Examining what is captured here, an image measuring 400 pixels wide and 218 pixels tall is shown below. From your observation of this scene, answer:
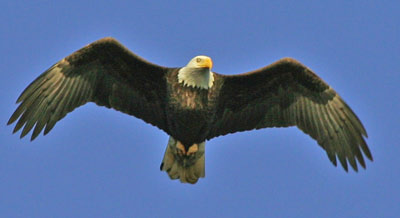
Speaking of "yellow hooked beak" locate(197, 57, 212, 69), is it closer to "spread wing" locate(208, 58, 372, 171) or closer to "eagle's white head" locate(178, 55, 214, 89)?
"eagle's white head" locate(178, 55, 214, 89)

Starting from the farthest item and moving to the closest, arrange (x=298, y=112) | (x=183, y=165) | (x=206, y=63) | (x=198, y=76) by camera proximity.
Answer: (x=183, y=165) < (x=298, y=112) < (x=198, y=76) < (x=206, y=63)

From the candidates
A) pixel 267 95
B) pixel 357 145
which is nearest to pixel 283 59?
pixel 267 95

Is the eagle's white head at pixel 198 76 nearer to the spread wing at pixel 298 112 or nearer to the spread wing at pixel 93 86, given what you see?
the spread wing at pixel 93 86

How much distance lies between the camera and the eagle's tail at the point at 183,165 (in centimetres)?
1586

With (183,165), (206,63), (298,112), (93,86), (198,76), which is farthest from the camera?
(183,165)

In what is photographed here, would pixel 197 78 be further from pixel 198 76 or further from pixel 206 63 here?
pixel 206 63

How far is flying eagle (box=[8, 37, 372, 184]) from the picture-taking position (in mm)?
15102

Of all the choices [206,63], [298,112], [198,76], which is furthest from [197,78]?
[298,112]

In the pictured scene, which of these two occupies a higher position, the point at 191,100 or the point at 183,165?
the point at 191,100

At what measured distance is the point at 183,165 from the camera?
52.3 ft

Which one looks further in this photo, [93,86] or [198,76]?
[93,86]

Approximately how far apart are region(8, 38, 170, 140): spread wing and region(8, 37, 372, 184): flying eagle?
1 cm

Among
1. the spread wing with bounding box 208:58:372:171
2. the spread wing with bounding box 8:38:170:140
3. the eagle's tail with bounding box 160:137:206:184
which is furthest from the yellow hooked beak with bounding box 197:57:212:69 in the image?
the eagle's tail with bounding box 160:137:206:184

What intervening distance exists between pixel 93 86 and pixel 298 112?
10.5 feet
